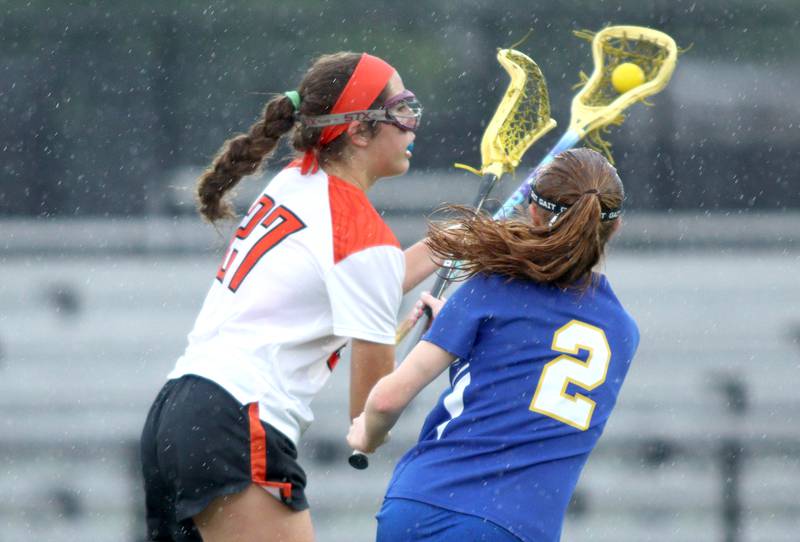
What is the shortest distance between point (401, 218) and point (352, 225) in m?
2.16

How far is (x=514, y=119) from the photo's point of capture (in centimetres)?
285

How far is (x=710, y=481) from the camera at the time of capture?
420 centimetres

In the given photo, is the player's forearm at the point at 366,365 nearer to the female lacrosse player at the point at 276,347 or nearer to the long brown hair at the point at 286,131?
the female lacrosse player at the point at 276,347

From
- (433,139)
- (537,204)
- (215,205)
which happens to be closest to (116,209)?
(433,139)

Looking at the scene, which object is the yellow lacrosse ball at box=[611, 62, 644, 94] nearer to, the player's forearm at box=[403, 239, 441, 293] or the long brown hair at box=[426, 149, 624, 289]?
the player's forearm at box=[403, 239, 441, 293]

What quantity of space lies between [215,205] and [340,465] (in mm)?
2032

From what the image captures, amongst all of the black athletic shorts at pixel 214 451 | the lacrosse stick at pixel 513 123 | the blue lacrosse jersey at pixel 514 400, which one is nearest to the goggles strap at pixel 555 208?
the blue lacrosse jersey at pixel 514 400

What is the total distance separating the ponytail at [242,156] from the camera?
2324 millimetres

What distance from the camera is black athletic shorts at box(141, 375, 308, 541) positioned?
82.0 inches

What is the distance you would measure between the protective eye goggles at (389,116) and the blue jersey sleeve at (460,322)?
581 millimetres

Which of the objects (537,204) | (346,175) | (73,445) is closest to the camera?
(537,204)

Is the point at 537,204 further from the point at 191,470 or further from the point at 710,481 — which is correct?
the point at 710,481

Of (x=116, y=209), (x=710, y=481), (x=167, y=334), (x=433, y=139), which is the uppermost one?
(x=433, y=139)

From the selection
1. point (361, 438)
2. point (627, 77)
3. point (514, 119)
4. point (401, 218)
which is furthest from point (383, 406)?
point (401, 218)
